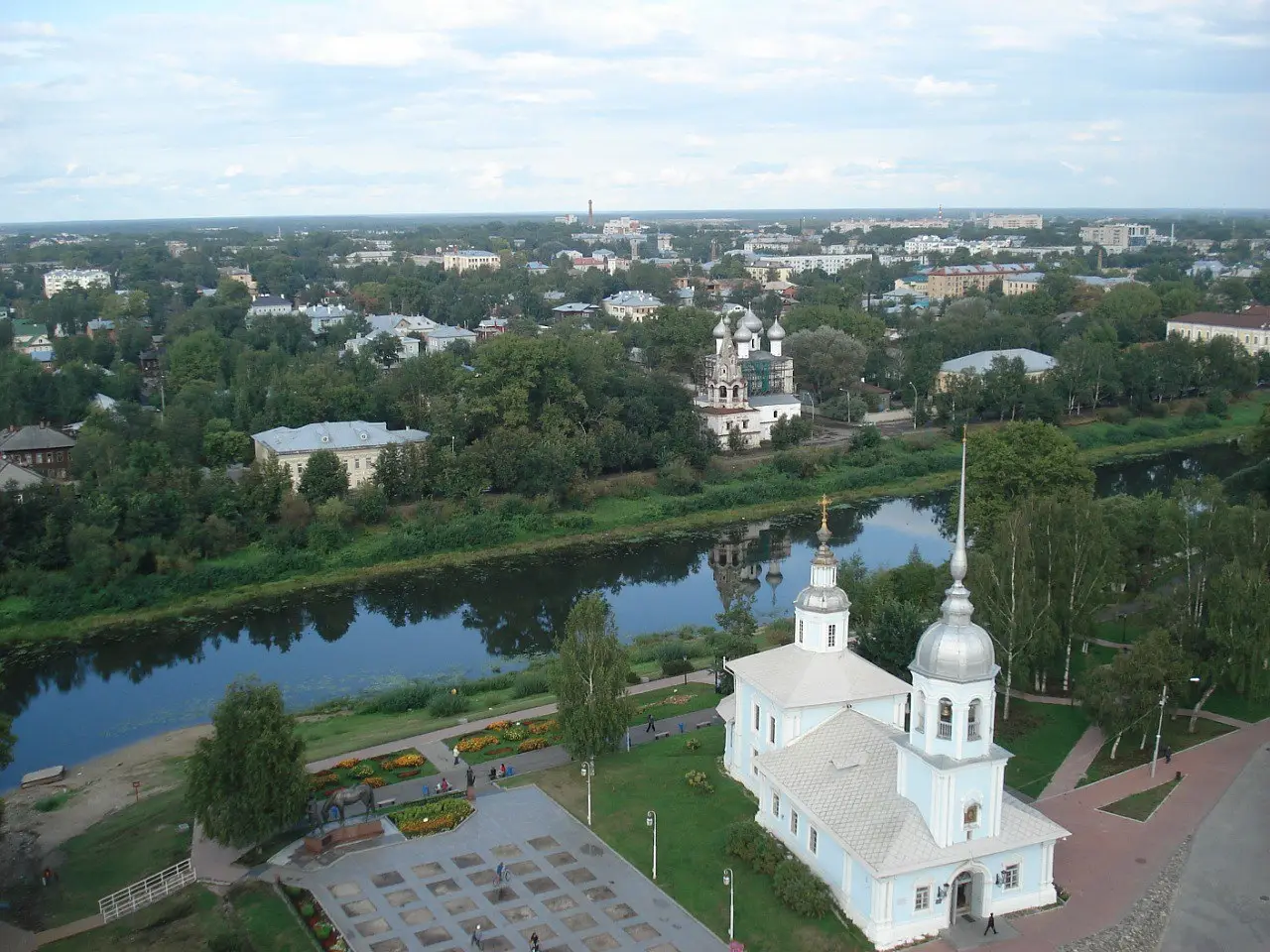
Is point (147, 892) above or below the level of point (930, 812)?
below

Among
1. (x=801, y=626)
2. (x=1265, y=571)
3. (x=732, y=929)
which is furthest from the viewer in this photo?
(x=1265, y=571)

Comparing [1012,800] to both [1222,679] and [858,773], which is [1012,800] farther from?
[1222,679]

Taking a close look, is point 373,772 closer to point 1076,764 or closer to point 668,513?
point 1076,764

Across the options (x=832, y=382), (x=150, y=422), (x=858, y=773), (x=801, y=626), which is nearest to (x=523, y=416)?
(x=150, y=422)

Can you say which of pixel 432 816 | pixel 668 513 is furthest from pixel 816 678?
pixel 668 513

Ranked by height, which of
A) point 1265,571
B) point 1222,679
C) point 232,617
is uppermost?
point 1265,571

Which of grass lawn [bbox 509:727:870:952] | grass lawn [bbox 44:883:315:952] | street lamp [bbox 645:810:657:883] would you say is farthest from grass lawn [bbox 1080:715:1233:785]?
grass lawn [bbox 44:883:315:952]
